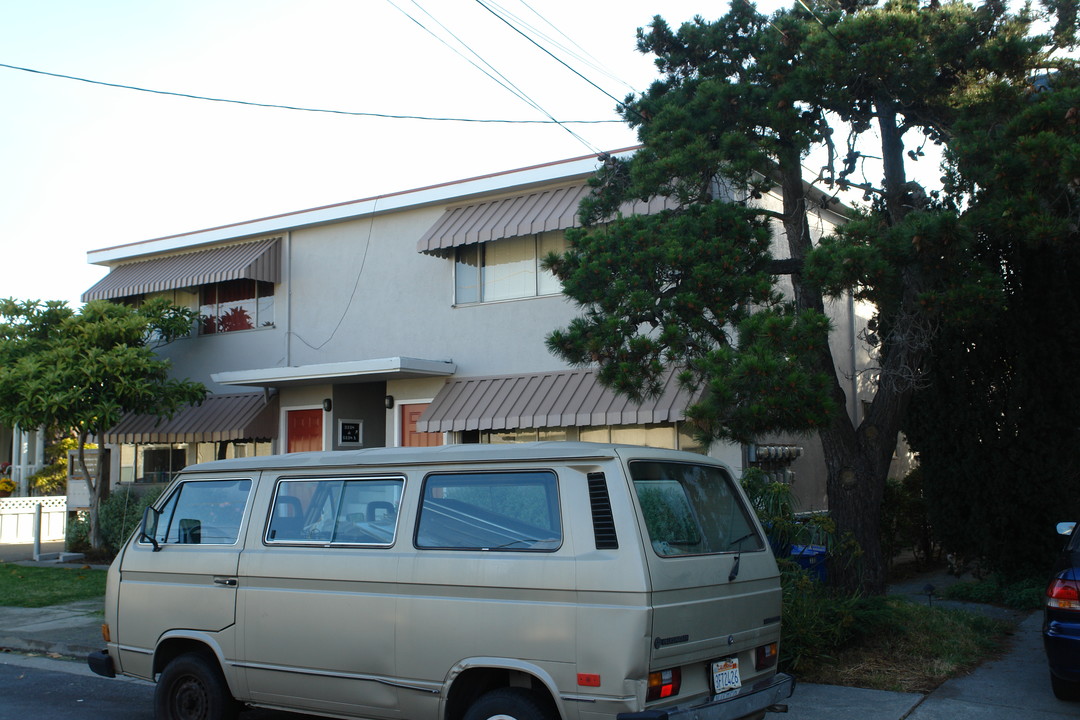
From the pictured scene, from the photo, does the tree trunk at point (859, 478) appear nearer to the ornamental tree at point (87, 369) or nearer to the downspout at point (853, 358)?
the downspout at point (853, 358)

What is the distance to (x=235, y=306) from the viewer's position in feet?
59.5

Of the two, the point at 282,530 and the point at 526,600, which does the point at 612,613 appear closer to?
the point at 526,600

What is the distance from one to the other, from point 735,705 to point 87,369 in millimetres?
13647

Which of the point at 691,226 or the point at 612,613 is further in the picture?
the point at 691,226

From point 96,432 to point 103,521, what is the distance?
1.89 m

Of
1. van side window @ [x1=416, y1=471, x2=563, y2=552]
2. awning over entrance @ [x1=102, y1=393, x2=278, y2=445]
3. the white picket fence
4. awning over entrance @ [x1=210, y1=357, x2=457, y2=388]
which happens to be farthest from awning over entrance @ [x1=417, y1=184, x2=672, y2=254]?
the white picket fence

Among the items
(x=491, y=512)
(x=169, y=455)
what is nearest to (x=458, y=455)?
(x=491, y=512)

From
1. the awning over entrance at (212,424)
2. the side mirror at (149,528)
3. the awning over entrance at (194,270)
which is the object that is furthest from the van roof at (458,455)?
the awning over entrance at (194,270)

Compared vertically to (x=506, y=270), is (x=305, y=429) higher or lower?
lower

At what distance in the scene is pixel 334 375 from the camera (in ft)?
49.1

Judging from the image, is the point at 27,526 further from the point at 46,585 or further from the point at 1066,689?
the point at 1066,689

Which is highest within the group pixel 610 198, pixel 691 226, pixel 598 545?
pixel 610 198

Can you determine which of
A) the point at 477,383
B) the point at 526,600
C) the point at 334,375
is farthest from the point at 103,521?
the point at 526,600

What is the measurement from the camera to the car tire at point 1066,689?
7008 mm
